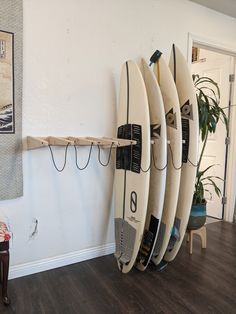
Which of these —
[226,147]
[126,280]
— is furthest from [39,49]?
[226,147]

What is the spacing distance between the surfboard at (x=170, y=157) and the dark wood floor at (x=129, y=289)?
0.92ft

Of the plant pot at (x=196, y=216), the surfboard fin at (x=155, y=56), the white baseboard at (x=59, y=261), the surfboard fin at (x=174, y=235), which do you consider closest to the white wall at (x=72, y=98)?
the white baseboard at (x=59, y=261)

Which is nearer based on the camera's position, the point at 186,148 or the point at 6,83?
the point at 6,83

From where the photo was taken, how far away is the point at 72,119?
7.14 ft

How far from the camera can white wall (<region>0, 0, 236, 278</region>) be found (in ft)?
6.56

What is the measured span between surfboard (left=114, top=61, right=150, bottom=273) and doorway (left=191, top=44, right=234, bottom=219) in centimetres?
162

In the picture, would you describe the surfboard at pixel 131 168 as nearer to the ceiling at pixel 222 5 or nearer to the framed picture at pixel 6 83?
the framed picture at pixel 6 83

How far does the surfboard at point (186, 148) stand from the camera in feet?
7.33

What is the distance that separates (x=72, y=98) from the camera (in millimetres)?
2154

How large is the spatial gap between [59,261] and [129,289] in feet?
2.19

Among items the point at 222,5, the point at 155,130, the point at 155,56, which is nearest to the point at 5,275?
the point at 155,130

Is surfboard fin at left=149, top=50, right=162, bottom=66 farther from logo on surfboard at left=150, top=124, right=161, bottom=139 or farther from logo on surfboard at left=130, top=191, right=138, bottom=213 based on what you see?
logo on surfboard at left=130, top=191, right=138, bottom=213

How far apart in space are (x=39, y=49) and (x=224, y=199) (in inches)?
114

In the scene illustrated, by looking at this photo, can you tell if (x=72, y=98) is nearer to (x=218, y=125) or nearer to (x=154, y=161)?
(x=154, y=161)
